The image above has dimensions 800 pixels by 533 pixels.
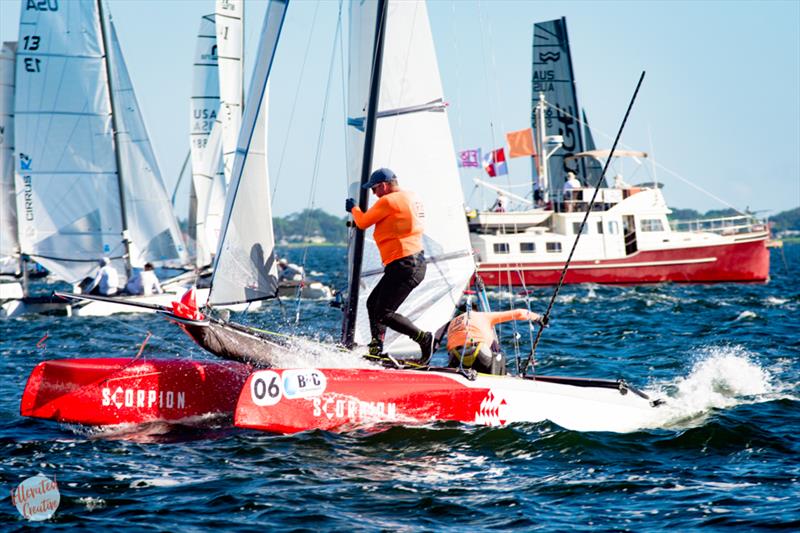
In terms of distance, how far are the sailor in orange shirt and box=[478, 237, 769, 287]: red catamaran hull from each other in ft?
84.0

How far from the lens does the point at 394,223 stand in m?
9.59

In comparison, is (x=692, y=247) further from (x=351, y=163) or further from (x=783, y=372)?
(x=351, y=163)

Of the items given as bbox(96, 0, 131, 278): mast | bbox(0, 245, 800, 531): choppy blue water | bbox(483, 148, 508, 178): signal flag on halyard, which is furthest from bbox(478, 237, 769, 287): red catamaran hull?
bbox(0, 245, 800, 531): choppy blue water

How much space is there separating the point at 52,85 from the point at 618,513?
21854 millimetres

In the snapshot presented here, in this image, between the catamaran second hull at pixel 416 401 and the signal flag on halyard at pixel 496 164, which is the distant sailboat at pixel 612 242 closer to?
the signal flag on halyard at pixel 496 164

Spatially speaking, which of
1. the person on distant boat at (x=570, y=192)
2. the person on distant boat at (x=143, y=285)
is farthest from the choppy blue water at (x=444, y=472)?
the person on distant boat at (x=570, y=192)

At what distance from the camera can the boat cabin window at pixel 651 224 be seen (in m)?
36.9

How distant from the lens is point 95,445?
28.6 feet

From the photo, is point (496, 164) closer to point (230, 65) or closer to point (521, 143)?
point (521, 143)

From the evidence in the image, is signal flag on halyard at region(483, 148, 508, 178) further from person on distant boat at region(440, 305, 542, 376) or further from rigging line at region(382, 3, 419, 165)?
person on distant boat at region(440, 305, 542, 376)

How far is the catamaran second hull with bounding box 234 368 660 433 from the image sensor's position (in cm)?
880

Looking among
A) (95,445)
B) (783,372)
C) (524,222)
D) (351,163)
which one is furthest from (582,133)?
(95,445)

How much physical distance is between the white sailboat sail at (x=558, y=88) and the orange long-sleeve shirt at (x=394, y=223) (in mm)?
31140

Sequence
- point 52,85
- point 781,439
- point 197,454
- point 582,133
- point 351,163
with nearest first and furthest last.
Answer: point 197,454, point 781,439, point 351,163, point 52,85, point 582,133
